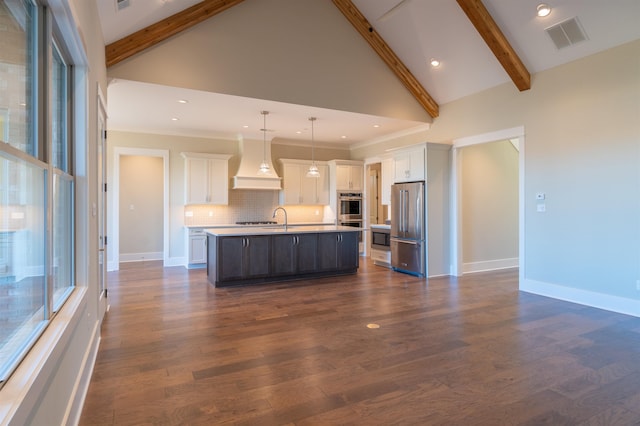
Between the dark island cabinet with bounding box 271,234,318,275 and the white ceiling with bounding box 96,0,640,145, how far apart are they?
2162 mm

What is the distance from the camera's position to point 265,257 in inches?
228

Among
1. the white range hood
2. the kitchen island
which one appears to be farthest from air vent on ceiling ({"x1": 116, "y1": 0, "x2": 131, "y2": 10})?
the white range hood

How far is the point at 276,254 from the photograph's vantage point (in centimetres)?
589

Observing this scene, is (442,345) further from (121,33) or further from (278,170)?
(278,170)

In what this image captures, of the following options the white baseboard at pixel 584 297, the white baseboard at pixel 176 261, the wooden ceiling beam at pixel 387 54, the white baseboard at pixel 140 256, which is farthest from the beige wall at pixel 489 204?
the white baseboard at pixel 140 256

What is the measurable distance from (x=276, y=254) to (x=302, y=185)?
3.10 meters

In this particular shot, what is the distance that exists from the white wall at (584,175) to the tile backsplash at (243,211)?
480 cm

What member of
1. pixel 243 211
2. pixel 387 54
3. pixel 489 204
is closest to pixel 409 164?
pixel 489 204

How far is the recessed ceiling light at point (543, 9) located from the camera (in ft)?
14.3

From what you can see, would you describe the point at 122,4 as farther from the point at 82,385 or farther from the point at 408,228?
the point at 408,228

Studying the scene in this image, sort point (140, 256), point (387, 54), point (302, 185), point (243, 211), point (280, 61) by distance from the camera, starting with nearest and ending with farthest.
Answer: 1. point (280, 61)
2. point (387, 54)
3. point (243, 211)
4. point (140, 256)
5. point (302, 185)

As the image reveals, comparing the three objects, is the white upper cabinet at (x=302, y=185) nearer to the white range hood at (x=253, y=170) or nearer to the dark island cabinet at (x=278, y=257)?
the white range hood at (x=253, y=170)

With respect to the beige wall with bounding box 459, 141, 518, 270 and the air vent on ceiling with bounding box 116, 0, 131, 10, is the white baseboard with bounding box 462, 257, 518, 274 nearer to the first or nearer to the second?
the beige wall with bounding box 459, 141, 518, 270

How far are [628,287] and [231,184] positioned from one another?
23.1ft
